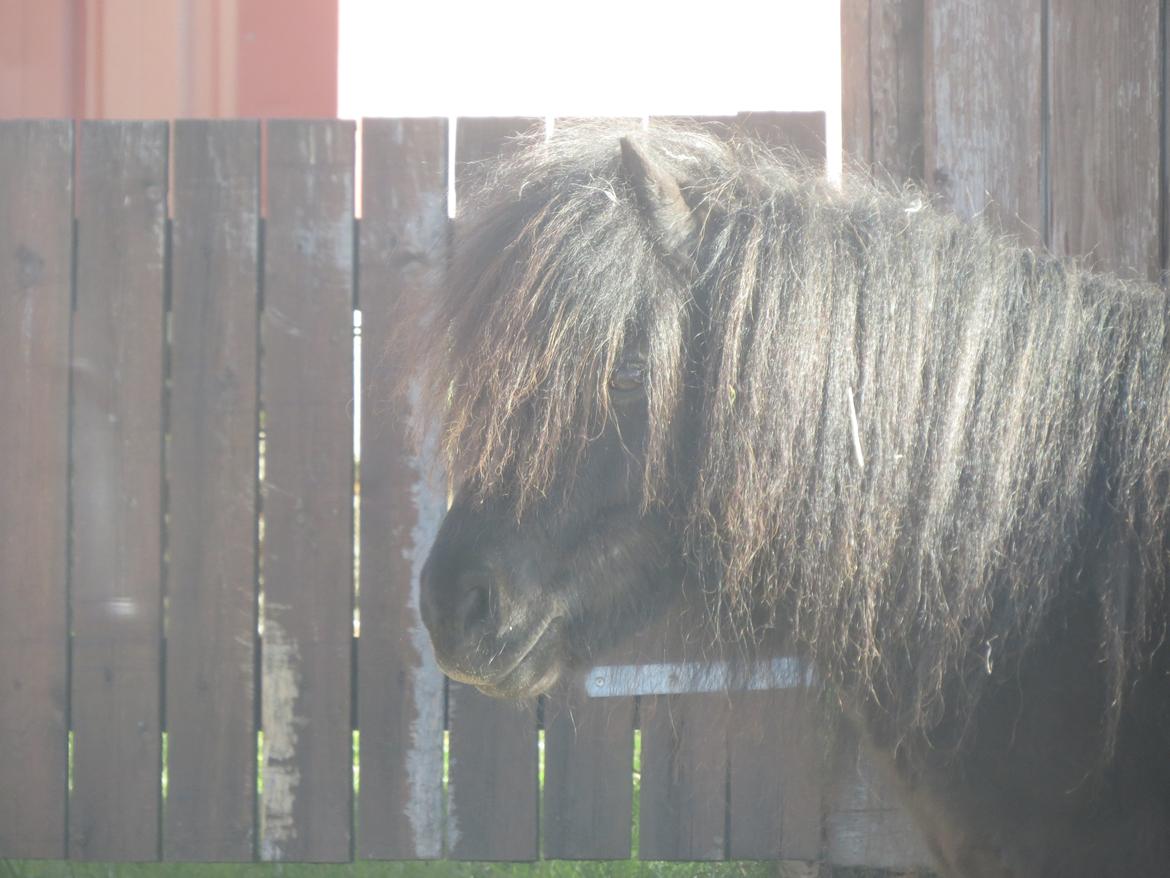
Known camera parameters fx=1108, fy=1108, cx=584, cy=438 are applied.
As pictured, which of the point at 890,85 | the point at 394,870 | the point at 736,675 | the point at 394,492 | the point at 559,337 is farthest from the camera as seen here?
the point at 394,870

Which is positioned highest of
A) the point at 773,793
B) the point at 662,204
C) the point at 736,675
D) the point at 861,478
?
the point at 662,204

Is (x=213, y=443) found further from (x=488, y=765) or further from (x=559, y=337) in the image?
(x=559, y=337)

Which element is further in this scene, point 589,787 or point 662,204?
point 589,787

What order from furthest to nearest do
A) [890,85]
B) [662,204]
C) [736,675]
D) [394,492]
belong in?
[890,85], [394,492], [736,675], [662,204]

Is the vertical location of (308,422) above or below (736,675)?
above

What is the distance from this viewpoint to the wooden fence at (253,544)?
3361mm

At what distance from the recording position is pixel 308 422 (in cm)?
338

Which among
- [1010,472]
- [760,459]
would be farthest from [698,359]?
[1010,472]

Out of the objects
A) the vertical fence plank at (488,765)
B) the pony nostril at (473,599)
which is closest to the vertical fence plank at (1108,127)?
Answer: the vertical fence plank at (488,765)

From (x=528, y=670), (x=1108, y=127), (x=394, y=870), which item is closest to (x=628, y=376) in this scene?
(x=528, y=670)

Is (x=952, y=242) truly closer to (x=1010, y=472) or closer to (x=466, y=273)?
(x=1010, y=472)

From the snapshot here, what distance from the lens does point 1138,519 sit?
1946 mm

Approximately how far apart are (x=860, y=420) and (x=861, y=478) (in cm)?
10

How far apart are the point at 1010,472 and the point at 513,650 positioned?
95cm
